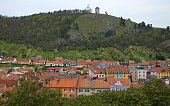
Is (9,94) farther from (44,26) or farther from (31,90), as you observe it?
(44,26)

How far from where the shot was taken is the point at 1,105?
17.1 metres

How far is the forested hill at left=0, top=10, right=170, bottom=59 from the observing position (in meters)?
122

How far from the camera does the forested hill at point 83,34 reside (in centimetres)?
12250

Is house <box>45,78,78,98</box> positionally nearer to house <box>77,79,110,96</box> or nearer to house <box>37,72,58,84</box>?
house <box>77,79,110,96</box>

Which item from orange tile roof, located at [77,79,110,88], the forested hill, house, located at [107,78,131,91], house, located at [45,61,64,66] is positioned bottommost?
house, located at [107,78,131,91]

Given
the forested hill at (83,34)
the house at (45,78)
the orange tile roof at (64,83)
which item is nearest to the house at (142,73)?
the house at (45,78)

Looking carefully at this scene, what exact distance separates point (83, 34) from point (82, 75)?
3477 inches

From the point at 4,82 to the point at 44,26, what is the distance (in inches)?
4320

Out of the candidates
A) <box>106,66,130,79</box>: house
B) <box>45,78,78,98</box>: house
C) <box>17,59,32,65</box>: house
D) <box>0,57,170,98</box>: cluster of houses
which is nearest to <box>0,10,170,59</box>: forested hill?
<box>17,59,32,65</box>: house

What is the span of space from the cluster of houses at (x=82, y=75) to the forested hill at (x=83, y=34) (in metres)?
24.7

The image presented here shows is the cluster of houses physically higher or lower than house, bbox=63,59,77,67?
lower

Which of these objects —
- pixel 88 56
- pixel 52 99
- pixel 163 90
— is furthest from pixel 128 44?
pixel 52 99

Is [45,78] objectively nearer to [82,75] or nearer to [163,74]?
[82,75]

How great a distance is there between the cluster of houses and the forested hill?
24667 millimetres
